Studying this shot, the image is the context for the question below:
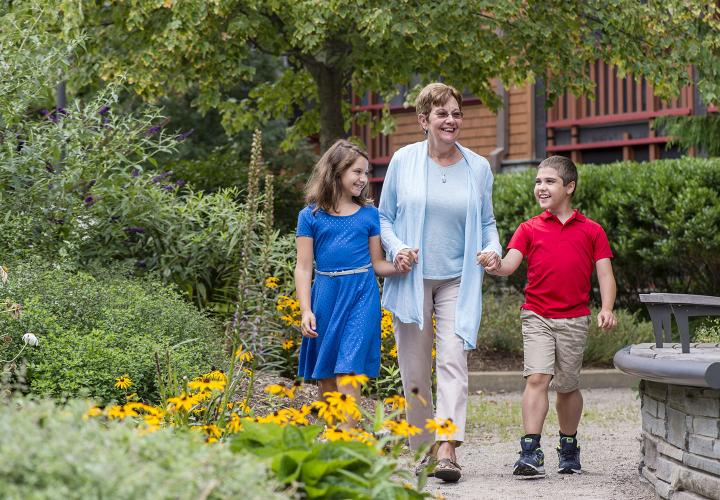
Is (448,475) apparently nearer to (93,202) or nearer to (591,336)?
(93,202)

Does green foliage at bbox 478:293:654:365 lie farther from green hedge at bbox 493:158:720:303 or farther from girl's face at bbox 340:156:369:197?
girl's face at bbox 340:156:369:197

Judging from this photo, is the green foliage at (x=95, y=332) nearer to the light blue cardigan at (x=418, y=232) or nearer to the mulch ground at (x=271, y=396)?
the mulch ground at (x=271, y=396)

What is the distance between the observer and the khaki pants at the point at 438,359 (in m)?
5.75

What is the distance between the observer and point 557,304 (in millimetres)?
5965

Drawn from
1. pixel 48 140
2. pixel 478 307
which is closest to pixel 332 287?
pixel 478 307

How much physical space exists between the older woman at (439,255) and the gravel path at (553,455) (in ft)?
0.99

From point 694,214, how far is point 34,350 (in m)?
9.10

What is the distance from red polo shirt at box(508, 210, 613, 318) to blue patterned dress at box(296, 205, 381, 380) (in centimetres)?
84

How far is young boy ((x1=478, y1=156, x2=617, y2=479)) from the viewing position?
19.4 ft

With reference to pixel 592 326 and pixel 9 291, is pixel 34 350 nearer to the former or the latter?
pixel 9 291

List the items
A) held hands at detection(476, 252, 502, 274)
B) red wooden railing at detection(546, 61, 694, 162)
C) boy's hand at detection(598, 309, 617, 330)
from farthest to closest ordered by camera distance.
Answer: red wooden railing at detection(546, 61, 694, 162) → boy's hand at detection(598, 309, 617, 330) → held hands at detection(476, 252, 502, 274)

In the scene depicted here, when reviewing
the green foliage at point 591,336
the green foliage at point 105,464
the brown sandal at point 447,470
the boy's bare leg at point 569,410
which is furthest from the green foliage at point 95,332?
the green foliage at point 591,336

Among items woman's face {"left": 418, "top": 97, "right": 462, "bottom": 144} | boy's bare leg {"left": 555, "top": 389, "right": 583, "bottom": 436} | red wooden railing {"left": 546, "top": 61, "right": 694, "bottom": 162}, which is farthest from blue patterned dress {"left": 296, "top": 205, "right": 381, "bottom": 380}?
red wooden railing {"left": 546, "top": 61, "right": 694, "bottom": 162}

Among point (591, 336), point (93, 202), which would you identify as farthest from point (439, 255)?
point (591, 336)
